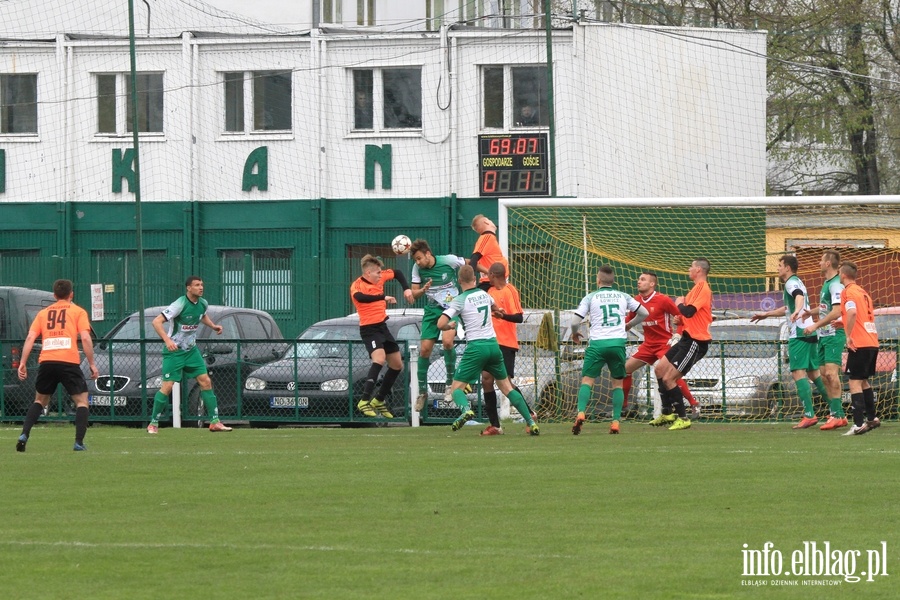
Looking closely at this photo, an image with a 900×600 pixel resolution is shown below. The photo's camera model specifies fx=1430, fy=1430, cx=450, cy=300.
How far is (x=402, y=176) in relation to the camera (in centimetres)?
3444

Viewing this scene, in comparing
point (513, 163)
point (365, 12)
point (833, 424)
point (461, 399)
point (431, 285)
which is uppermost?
point (365, 12)

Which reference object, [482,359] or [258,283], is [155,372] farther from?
[258,283]

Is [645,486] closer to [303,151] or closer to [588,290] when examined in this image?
[588,290]

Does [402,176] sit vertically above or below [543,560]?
above

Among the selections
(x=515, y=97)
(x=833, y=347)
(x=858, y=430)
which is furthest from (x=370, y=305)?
(x=515, y=97)

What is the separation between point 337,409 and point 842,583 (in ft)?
43.3

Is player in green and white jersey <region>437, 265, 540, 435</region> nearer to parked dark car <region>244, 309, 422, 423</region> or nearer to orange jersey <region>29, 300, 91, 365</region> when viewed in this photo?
orange jersey <region>29, 300, 91, 365</region>

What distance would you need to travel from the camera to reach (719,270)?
24109 mm

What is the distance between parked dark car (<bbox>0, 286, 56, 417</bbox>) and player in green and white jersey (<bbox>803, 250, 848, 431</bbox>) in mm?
10930

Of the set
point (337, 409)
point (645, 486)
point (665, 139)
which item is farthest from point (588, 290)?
point (665, 139)

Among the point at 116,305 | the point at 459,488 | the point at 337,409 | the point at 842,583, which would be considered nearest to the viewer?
the point at 842,583

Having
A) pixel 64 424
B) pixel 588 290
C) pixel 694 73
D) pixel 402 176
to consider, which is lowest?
pixel 64 424

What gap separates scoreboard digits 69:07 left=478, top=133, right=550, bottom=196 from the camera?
33156mm

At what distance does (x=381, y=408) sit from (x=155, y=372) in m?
4.43
